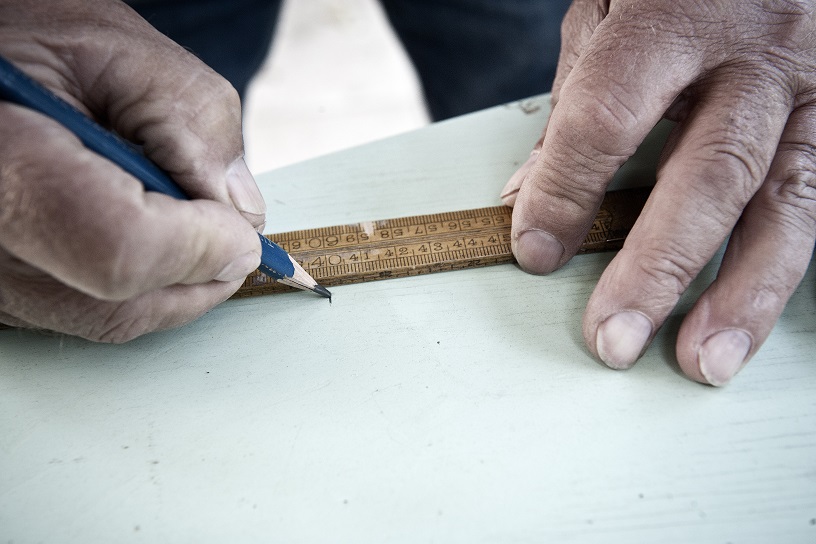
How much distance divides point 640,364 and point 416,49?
1734mm

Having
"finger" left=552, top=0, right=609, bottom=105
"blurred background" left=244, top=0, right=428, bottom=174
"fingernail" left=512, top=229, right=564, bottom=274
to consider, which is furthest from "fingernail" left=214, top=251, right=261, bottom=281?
"blurred background" left=244, top=0, right=428, bottom=174

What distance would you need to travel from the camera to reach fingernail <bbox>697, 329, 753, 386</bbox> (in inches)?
37.7

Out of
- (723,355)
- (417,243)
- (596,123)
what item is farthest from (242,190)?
(723,355)

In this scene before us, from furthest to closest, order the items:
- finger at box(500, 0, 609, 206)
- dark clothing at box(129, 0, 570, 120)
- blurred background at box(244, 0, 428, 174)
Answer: blurred background at box(244, 0, 428, 174) < dark clothing at box(129, 0, 570, 120) < finger at box(500, 0, 609, 206)

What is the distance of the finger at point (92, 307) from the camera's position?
37.7 inches

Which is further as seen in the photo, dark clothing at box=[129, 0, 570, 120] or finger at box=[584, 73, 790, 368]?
dark clothing at box=[129, 0, 570, 120]

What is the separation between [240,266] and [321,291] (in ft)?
0.70

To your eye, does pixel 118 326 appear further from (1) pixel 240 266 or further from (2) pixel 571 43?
(2) pixel 571 43

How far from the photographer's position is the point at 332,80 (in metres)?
3.54

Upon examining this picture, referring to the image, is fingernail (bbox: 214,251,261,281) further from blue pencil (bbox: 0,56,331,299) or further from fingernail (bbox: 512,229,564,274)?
fingernail (bbox: 512,229,564,274)

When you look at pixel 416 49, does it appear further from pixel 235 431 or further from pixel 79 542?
pixel 79 542

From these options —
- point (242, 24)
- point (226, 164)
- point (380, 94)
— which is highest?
point (226, 164)

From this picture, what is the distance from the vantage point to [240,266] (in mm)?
981

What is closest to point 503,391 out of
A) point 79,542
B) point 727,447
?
point 727,447
